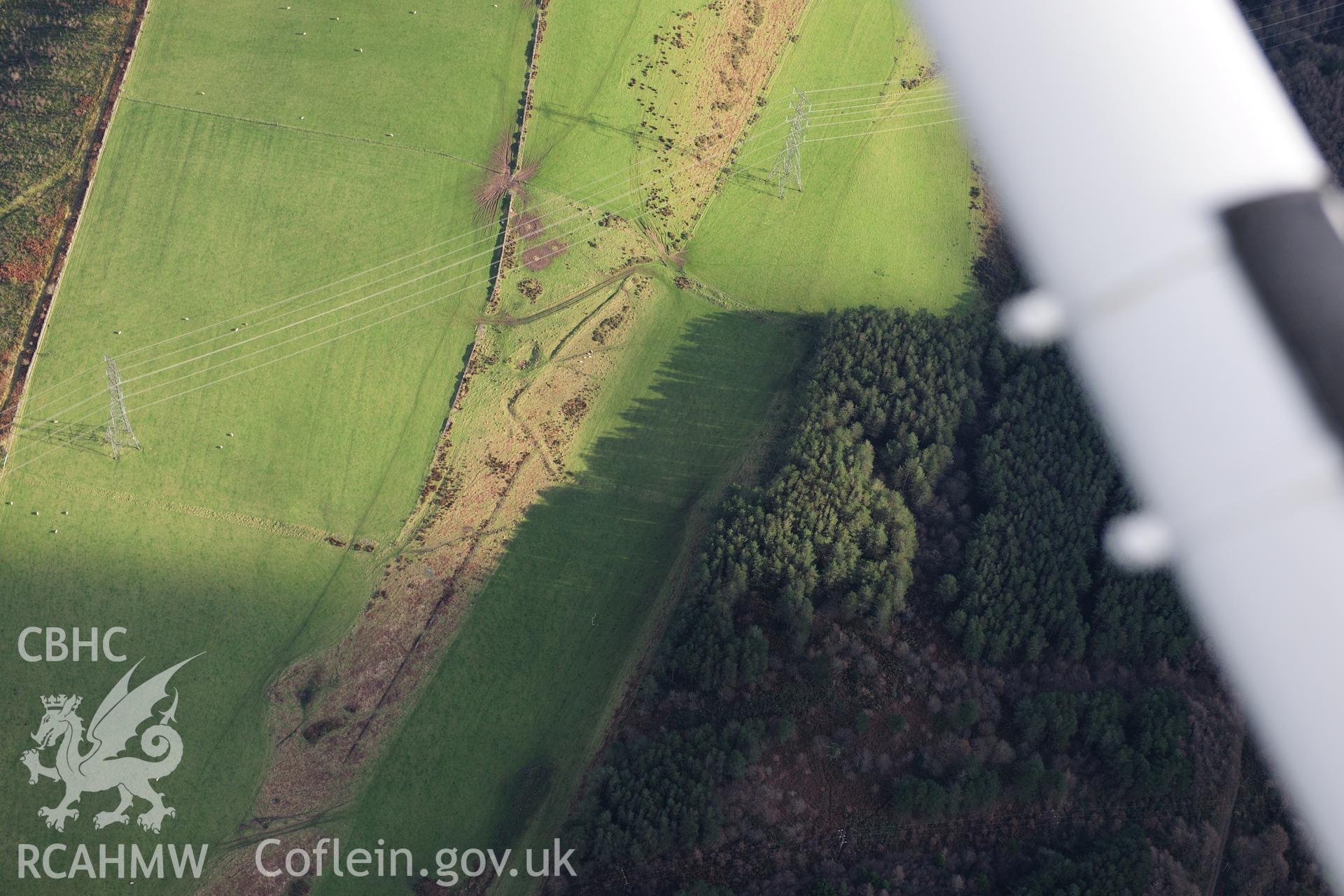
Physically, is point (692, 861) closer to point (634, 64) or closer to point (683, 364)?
point (683, 364)

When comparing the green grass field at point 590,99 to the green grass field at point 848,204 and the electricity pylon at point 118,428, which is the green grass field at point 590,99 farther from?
the electricity pylon at point 118,428

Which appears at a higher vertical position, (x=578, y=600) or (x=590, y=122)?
(x=590, y=122)

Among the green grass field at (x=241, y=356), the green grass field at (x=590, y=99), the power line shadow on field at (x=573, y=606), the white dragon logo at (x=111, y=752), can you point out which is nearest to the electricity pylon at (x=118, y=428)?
the green grass field at (x=241, y=356)

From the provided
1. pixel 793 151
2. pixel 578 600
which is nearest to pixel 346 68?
pixel 793 151

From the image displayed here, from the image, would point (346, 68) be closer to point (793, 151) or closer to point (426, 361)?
point (426, 361)

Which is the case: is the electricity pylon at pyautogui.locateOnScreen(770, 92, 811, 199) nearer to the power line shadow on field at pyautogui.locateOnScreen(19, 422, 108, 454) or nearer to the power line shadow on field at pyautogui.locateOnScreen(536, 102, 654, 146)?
the power line shadow on field at pyautogui.locateOnScreen(536, 102, 654, 146)

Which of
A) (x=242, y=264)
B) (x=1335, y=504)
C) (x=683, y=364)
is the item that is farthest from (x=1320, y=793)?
(x=242, y=264)
